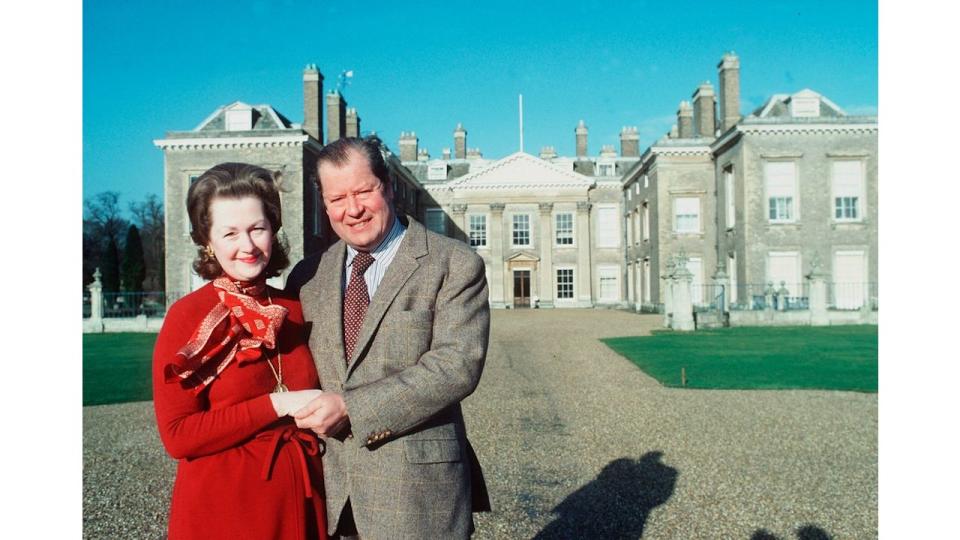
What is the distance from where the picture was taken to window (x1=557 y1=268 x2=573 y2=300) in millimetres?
42156

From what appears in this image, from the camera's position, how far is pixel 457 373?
2199 millimetres

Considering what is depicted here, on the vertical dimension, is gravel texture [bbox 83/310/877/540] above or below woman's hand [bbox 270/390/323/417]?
below

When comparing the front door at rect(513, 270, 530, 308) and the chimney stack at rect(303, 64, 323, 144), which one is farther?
the front door at rect(513, 270, 530, 308)

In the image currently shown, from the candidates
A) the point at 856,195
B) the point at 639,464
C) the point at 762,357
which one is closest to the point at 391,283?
the point at 639,464

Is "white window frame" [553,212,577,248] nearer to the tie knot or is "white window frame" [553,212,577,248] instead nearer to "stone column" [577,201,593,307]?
"stone column" [577,201,593,307]

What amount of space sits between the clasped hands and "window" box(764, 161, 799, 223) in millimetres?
27126

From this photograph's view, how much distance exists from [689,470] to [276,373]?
4888 mm

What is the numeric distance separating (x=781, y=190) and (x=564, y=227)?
17.4m

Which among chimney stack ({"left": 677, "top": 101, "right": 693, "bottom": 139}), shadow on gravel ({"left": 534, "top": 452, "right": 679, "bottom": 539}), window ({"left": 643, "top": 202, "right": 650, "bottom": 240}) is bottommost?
shadow on gravel ({"left": 534, "top": 452, "right": 679, "bottom": 539})

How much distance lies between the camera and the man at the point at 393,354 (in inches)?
88.1

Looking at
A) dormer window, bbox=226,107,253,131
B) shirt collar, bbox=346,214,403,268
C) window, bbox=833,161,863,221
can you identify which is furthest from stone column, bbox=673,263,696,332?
shirt collar, bbox=346,214,403,268

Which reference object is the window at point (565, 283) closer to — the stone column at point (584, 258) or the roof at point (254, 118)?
the stone column at point (584, 258)

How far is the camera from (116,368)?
13.3 meters
